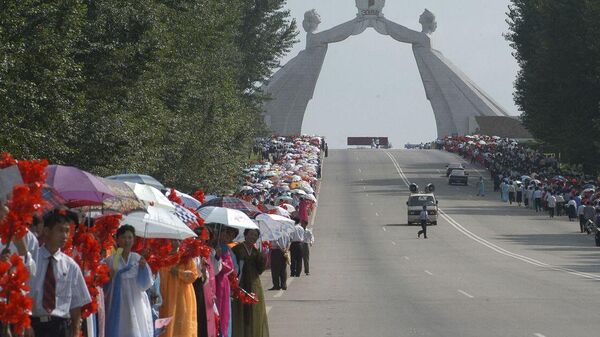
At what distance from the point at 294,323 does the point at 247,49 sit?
212 feet

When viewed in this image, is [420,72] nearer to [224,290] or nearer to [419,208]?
[419,208]

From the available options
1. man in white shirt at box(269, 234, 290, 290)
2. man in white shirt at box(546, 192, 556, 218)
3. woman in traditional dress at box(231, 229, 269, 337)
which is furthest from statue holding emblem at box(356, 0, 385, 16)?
woman in traditional dress at box(231, 229, 269, 337)

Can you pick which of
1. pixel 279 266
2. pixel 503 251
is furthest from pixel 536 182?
pixel 279 266

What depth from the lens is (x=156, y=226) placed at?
48.9ft

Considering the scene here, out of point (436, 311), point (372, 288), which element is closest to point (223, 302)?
point (436, 311)

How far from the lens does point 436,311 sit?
22.8 m

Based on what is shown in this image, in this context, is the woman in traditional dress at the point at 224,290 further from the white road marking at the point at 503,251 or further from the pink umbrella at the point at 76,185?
the white road marking at the point at 503,251

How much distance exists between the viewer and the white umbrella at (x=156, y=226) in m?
14.8

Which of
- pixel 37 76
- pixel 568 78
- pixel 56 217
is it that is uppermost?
pixel 568 78

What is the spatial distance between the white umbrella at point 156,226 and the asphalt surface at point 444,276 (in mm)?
4705

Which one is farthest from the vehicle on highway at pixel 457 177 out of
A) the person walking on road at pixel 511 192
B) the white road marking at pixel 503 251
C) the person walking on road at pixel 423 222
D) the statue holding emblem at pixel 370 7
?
the statue holding emblem at pixel 370 7

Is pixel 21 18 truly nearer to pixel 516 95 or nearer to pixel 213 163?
pixel 213 163

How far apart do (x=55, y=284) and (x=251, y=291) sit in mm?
6235

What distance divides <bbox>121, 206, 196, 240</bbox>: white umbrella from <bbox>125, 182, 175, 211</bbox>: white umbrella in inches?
12.8
